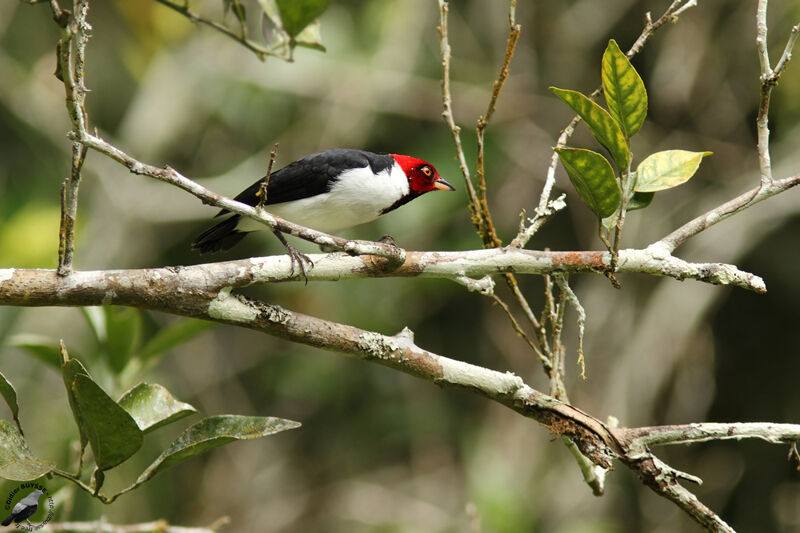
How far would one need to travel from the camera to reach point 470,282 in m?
2.26

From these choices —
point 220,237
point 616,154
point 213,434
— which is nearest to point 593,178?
point 616,154

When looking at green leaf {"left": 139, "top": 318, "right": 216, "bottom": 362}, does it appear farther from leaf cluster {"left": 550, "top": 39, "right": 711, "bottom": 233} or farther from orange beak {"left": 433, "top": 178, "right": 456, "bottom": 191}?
leaf cluster {"left": 550, "top": 39, "right": 711, "bottom": 233}

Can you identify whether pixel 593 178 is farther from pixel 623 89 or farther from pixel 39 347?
pixel 39 347

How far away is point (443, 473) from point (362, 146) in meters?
2.88

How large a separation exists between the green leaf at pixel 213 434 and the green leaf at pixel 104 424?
101mm

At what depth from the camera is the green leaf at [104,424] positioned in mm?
1774

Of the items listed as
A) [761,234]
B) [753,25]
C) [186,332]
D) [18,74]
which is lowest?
[186,332]

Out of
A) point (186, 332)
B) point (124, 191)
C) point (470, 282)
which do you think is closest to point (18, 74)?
point (124, 191)

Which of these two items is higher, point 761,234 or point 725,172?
point 725,172

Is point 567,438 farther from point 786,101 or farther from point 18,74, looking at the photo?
point 18,74

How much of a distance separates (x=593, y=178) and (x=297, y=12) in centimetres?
94

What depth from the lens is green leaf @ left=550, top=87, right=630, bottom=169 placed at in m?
1.86

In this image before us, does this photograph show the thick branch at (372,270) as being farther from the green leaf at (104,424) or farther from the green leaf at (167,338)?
the green leaf at (167,338)

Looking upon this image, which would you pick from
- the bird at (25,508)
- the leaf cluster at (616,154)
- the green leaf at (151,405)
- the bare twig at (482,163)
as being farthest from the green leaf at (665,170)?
the bird at (25,508)
